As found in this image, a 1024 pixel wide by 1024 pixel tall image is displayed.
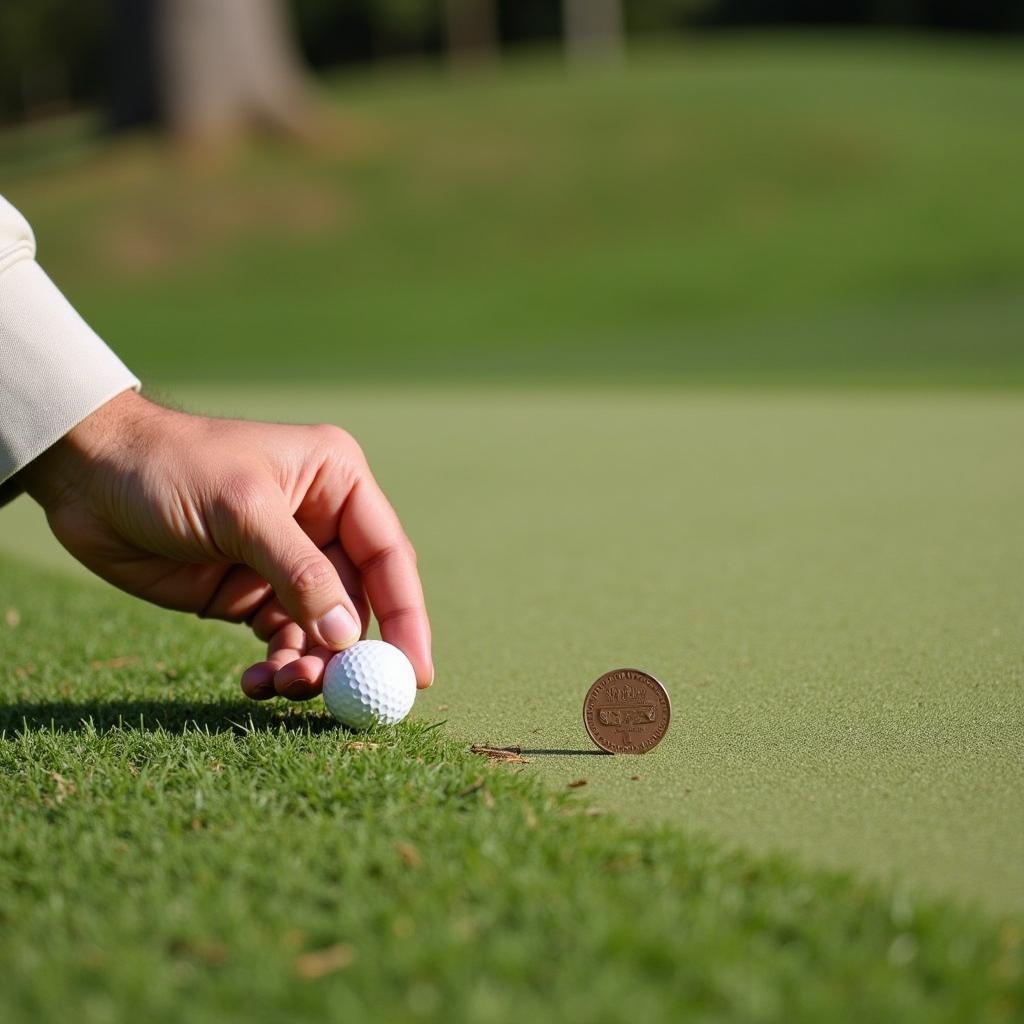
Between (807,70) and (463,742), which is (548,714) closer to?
(463,742)

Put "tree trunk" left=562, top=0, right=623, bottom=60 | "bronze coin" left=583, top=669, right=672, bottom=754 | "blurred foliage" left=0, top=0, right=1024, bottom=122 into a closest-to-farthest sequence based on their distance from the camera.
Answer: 1. "bronze coin" left=583, top=669, right=672, bottom=754
2. "tree trunk" left=562, top=0, right=623, bottom=60
3. "blurred foliage" left=0, top=0, right=1024, bottom=122

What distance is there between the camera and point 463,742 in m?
2.80

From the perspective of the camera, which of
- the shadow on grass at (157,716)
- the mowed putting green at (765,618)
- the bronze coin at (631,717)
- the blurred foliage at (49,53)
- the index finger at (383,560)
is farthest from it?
the blurred foliage at (49,53)

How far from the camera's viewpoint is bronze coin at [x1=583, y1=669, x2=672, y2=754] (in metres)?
2.70

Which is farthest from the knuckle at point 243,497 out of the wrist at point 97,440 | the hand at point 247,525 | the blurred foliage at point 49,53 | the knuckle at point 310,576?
the blurred foliage at point 49,53

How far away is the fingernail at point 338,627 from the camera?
284 cm

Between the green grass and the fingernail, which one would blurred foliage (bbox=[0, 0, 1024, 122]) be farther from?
the green grass

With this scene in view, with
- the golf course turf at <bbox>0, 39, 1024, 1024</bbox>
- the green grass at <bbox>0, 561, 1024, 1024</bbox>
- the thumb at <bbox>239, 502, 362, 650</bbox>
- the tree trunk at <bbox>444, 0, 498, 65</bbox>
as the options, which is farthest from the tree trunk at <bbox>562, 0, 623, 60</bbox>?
the green grass at <bbox>0, 561, 1024, 1024</bbox>

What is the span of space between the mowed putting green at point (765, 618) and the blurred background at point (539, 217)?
547 centimetres

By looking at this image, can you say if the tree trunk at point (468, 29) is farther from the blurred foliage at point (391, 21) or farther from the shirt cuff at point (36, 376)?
the shirt cuff at point (36, 376)

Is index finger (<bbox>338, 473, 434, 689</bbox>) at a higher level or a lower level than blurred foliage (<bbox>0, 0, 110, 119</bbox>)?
lower

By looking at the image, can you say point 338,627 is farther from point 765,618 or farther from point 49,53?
point 49,53

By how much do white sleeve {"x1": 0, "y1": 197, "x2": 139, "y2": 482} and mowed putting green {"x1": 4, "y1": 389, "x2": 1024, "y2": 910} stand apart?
97 cm

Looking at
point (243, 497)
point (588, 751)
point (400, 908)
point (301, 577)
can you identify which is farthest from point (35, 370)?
point (400, 908)
